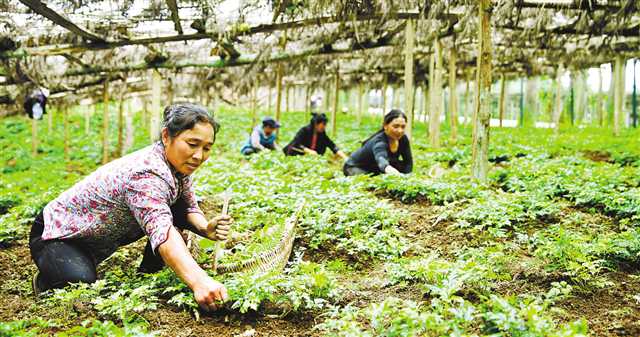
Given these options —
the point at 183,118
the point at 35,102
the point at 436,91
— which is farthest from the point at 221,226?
the point at 35,102

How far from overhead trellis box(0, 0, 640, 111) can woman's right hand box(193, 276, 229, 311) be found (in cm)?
504

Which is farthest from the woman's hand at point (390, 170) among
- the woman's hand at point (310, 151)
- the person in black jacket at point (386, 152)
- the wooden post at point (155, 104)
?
the wooden post at point (155, 104)

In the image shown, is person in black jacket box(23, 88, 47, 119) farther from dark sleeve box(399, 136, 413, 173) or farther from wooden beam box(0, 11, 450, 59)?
dark sleeve box(399, 136, 413, 173)

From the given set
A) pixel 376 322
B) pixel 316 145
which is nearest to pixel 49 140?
pixel 316 145

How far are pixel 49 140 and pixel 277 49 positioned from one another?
12.3m

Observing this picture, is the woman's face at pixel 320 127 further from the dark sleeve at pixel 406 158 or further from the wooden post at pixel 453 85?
the wooden post at pixel 453 85

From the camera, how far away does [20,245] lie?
5.56m

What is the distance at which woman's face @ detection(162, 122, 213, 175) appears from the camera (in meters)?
3.30

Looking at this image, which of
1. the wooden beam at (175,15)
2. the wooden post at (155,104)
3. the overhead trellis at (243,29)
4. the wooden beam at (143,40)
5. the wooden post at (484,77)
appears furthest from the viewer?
the wooden post at (155,104)

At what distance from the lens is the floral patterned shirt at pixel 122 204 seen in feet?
10.5

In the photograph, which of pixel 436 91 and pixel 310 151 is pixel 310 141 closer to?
pixel 310 151

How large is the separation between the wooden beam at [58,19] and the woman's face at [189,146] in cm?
508

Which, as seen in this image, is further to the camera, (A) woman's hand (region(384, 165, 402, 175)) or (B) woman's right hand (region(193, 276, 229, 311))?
(A) woman's hand (region(384, 165, 402, 175))

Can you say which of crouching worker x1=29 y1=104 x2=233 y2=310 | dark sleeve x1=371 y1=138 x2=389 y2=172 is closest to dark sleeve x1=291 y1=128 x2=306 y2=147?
dark sleeve x1=371 y1=138 x2=389 y2=172
